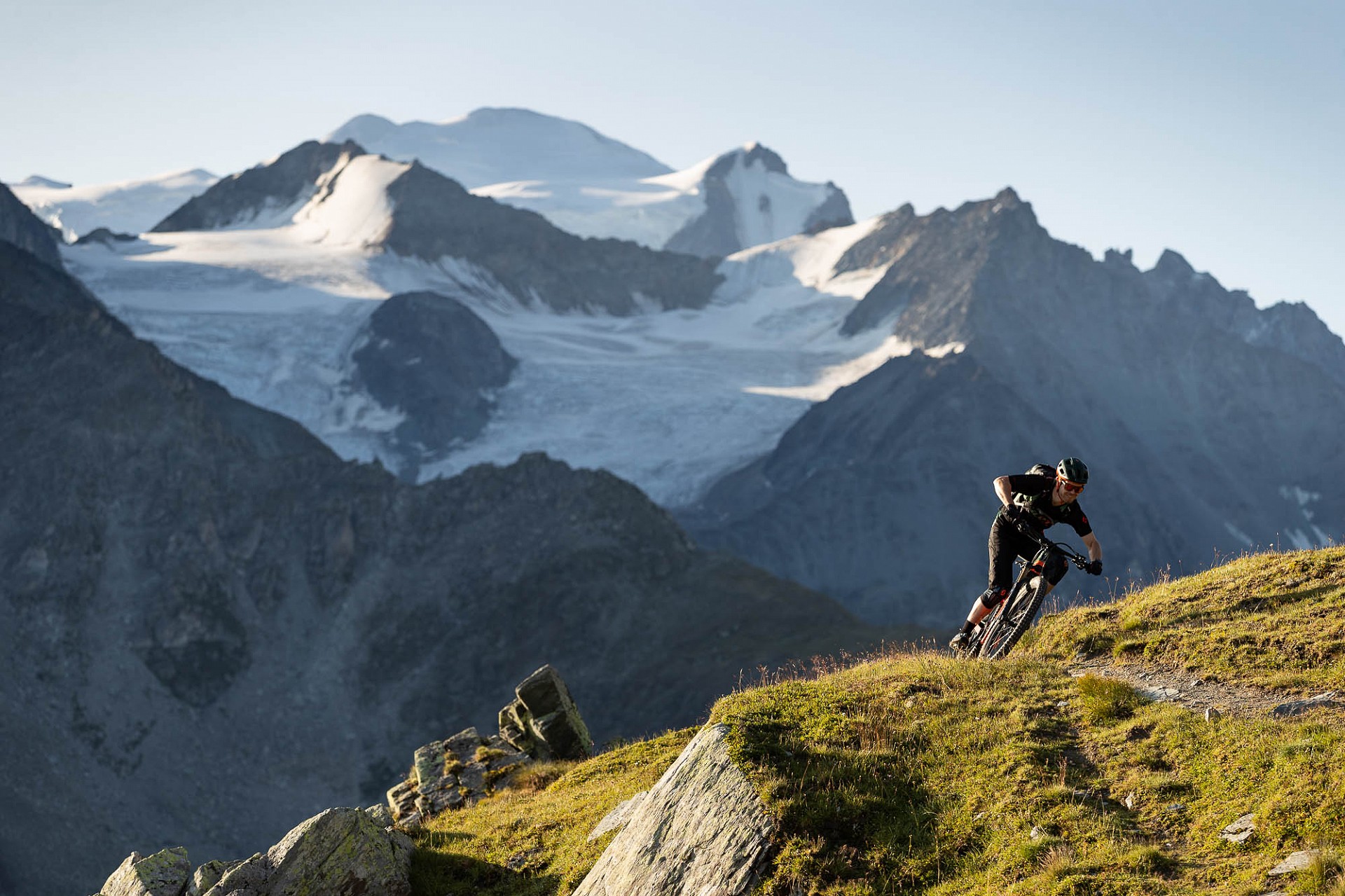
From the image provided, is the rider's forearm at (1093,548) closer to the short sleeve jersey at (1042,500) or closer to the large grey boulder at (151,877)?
the short sleeve jersey at (1042,500)

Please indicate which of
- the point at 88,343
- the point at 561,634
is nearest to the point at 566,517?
the point at 561,634

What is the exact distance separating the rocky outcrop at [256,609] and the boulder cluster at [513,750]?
237ft

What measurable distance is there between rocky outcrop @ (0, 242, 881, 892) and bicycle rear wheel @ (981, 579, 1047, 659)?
85.6 metres

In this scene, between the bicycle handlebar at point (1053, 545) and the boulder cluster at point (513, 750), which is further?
the boulder cluster at point (513, 750)

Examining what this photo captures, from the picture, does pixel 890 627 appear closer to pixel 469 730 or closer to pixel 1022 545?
pixel 469 730

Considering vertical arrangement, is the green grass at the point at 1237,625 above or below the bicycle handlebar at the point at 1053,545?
below

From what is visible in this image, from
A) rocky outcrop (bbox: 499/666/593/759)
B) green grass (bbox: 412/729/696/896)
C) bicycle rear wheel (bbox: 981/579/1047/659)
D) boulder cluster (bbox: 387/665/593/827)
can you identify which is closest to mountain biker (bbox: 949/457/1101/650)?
bicycle rear wheel (bbox: 981/579/1047/659)

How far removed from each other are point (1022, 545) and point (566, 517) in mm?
122048

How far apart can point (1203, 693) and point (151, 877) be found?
13.5m

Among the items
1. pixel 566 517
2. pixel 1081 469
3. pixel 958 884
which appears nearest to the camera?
pixel 958 884

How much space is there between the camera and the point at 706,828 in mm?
11461

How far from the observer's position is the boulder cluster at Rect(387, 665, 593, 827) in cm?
2261

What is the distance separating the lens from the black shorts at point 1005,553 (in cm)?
1538

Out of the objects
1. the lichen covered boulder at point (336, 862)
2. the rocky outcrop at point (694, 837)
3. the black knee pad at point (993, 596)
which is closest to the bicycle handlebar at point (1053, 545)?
the black knee pad at point (993, 596)
